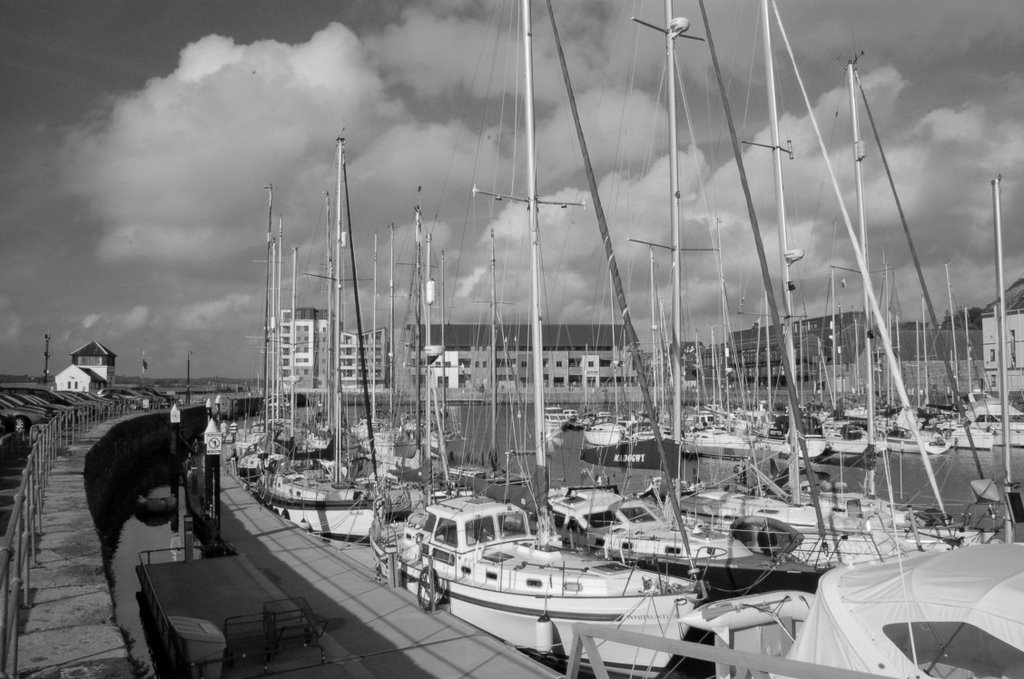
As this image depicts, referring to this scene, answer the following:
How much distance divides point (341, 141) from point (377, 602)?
78.0ft

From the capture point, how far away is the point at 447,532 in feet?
57.0

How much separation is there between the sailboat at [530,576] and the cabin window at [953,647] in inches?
198

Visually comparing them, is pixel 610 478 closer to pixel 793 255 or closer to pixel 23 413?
pixel 793 255

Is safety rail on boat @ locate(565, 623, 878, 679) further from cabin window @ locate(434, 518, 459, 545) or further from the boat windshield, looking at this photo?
the boat windshield

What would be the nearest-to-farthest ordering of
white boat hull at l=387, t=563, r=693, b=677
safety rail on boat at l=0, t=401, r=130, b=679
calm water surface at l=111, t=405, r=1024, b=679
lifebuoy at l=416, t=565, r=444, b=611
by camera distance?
safety rail on boat at l=0, t=401, r=130, b=679, white boat hull at l=387, t=563, r=693, b=677, lifebuoy at l=416, t=565, r=444, b=611, calm water surface at l=111, t=405, r=1024, b=679

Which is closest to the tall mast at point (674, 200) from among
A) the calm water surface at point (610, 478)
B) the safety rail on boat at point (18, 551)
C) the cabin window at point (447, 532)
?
the calm water surface at point (610, 478)

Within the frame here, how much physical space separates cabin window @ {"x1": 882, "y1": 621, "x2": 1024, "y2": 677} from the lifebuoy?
9664 mm

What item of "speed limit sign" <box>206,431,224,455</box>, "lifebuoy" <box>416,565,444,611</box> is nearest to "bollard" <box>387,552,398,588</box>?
"lifebuoy" <box>416,565,444,611</box>

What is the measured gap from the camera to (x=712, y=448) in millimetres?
53500

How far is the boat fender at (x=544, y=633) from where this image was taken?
14008 mm

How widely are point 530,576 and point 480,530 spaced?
97.3 inches

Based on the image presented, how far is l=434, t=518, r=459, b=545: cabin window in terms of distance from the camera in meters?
17.1

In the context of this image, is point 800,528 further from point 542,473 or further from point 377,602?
point 377,602

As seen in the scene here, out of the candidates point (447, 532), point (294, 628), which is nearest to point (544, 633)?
point (447, 532)
